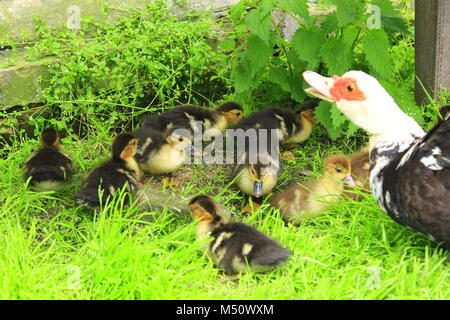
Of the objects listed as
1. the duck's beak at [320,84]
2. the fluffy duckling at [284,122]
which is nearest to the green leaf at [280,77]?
the fluffy duckling at [284,122]

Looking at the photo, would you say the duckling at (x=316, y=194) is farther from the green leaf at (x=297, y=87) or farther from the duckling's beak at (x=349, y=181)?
the green leaf at (x=297, y=87)

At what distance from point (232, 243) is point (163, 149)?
1165 millimetres

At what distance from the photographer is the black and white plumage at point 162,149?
13.9ft

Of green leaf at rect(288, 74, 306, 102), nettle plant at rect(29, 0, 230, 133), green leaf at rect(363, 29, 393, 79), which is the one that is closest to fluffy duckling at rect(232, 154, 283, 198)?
green leaf at rect(288, 74, 306, 102)

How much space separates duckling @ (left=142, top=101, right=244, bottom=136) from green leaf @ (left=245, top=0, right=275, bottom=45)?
0.91m

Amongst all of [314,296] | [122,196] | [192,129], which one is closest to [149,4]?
[192,129]

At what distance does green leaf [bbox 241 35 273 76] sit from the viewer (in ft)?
14.0

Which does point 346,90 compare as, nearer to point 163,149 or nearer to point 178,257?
point 178,257

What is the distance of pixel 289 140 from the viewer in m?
4.71

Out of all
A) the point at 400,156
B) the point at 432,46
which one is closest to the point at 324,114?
the point at 432,46

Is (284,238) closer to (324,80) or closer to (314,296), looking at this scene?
(314,296)

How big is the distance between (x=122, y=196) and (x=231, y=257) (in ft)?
2.82

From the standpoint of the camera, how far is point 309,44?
13.7ft

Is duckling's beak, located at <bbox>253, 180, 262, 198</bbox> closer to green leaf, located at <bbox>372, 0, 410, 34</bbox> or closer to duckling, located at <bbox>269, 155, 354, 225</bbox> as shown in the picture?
duckling, located at <bbox>269, 155, 354, 225</bbox>
